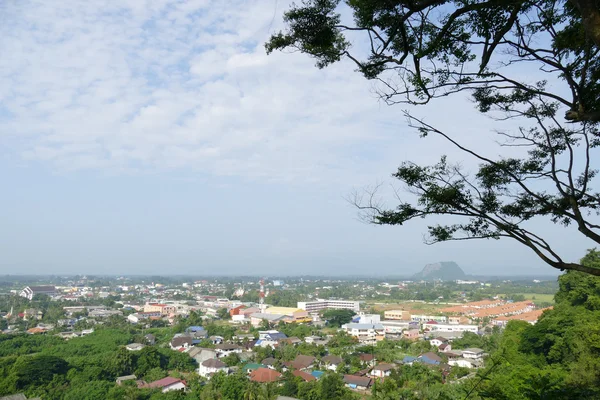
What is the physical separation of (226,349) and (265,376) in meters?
5.40

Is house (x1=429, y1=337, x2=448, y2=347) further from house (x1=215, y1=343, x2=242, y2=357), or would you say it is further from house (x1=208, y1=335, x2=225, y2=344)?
house (x1=208, y1=335, x2=225, y2=344)

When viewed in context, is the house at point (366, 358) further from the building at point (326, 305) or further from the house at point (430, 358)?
the building at point (326, 305)

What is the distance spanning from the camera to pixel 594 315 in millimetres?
9367

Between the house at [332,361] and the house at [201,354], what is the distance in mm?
4339

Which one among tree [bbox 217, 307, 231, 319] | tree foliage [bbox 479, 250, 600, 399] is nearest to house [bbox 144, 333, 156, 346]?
tree [bbox 217, 307, 231, 319]

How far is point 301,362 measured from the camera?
14000mm

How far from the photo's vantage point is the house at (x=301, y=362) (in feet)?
44.9

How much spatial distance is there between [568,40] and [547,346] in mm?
10526

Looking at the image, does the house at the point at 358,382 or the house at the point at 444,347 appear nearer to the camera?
the house at the point at 358,382

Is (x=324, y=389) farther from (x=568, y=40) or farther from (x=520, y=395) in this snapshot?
(x=568, y=40)

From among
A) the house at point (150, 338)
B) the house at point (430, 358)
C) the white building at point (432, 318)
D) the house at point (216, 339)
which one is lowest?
the house at point (150, 338)

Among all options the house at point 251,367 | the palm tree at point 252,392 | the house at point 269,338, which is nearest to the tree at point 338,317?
the house at point 269,338

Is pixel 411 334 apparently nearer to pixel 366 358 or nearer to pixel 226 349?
pixel 366 358

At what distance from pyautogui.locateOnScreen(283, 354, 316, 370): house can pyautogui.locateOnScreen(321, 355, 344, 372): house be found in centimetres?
46
